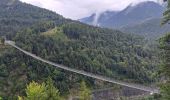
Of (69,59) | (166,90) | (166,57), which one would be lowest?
(69,59)

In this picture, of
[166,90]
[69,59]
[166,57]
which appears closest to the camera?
[166,90]

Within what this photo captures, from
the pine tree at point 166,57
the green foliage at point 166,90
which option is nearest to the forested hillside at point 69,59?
the green foliage at point 166,90

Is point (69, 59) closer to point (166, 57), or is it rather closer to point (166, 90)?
point (166, 57)

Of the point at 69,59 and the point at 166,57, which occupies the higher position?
the point at 166,57

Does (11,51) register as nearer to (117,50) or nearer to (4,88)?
(4,88)

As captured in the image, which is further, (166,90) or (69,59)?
(69,59)

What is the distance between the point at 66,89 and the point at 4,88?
2001 cm

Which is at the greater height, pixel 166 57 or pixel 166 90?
→ pixel 166 57

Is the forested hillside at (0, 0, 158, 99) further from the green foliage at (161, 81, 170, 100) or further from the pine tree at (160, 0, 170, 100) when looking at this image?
the pine tree at (160, 0, 170, 100)

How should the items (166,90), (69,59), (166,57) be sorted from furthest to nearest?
(69,59) → (166,57) → (166,90)

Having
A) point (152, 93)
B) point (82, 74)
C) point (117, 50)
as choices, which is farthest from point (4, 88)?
point (117, 50)

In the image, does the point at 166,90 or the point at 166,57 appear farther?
the point at 166,57

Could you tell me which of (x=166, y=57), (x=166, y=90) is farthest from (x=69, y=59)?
(x=166, y=90)

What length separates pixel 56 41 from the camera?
17525 cm
